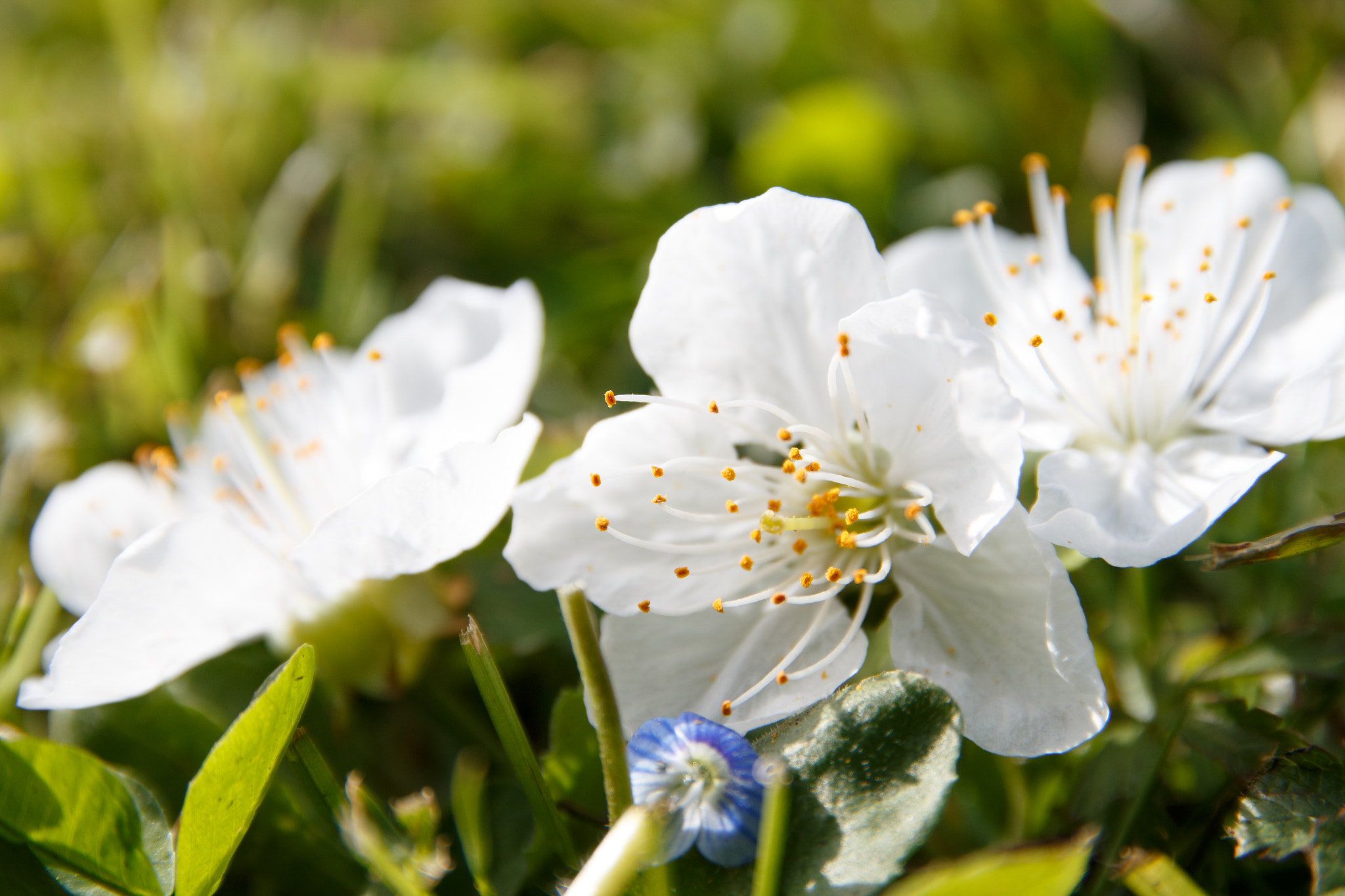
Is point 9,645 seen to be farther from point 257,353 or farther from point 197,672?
point 257,353

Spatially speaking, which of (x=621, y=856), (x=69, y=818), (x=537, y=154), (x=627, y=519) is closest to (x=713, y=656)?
(x=627, y=519)

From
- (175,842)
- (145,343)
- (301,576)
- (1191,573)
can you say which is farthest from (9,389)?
(1191,573)

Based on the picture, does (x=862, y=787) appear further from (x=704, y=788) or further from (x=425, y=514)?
(x=425, y=514)

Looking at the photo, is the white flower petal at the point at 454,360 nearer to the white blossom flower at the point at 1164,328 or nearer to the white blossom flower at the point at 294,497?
the white blossom flower at the point at 294,497

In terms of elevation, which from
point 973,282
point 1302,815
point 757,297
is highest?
point 757,297

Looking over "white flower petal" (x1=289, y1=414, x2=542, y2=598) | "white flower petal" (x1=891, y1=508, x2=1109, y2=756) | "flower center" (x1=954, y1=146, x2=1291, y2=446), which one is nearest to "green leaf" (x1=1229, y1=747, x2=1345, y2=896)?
"white flower petal" (x1=891, y1=508, x2=1109, y2=756)

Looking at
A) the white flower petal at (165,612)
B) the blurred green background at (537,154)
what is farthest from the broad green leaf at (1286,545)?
the white flower petal at (165,612)
